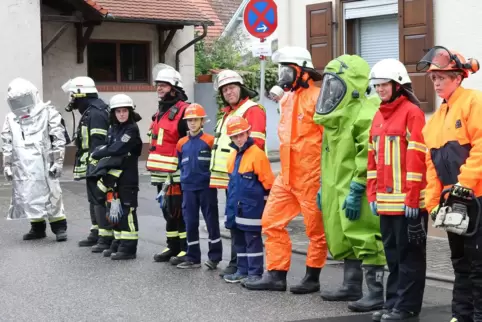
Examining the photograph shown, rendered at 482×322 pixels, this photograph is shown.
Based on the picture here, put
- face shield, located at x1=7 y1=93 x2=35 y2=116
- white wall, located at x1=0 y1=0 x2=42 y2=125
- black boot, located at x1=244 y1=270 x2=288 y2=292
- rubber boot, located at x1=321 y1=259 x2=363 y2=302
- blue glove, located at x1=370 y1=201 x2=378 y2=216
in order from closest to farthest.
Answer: blue glove, located at x1=370 y1=201 x2=378 y2=216 → rubber boot, located at x1=321 y1=259 x2=363 y2=302 → black boot, located at x1=244 y1=270 x2=288 y2=292 → face shield, located at x1=7 y1=93 x2=35 y2=116 → white wall, located at x1=0 y1=0 x2=42 y2=125

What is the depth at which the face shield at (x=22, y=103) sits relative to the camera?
39.4 feet

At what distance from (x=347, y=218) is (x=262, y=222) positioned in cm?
106

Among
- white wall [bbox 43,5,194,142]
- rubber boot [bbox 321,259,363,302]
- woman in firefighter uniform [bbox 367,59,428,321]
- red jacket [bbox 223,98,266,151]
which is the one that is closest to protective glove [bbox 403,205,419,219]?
woman in firefighter uniform [bbox 367,59,428,321]

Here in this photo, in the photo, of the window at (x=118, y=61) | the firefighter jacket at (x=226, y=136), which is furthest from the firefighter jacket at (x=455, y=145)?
the window at (x=118, y=61)

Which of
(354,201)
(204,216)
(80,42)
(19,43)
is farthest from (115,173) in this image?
(80,42)

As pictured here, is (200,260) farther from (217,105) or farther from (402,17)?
(217,105)

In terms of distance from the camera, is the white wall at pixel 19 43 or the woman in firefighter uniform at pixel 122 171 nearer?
the woman in firefighter uniform at pixel 122 171

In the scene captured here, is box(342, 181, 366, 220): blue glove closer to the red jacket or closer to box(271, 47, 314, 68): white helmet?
box(271, 47, 314, 68): white helmet

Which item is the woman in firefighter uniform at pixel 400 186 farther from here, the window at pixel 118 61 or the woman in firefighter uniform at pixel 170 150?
the window at pixel 118 61

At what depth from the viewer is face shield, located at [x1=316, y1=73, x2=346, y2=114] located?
8070 millimetres

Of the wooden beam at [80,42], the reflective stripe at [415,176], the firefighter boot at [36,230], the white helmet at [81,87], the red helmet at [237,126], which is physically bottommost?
the firefighter boot at [36,230]

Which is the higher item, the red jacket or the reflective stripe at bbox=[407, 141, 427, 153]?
the red jacket

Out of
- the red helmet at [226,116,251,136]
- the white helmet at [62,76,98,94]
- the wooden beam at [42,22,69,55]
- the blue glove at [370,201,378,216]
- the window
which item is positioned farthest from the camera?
the window

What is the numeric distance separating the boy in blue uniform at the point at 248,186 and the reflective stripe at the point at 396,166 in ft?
5.92
